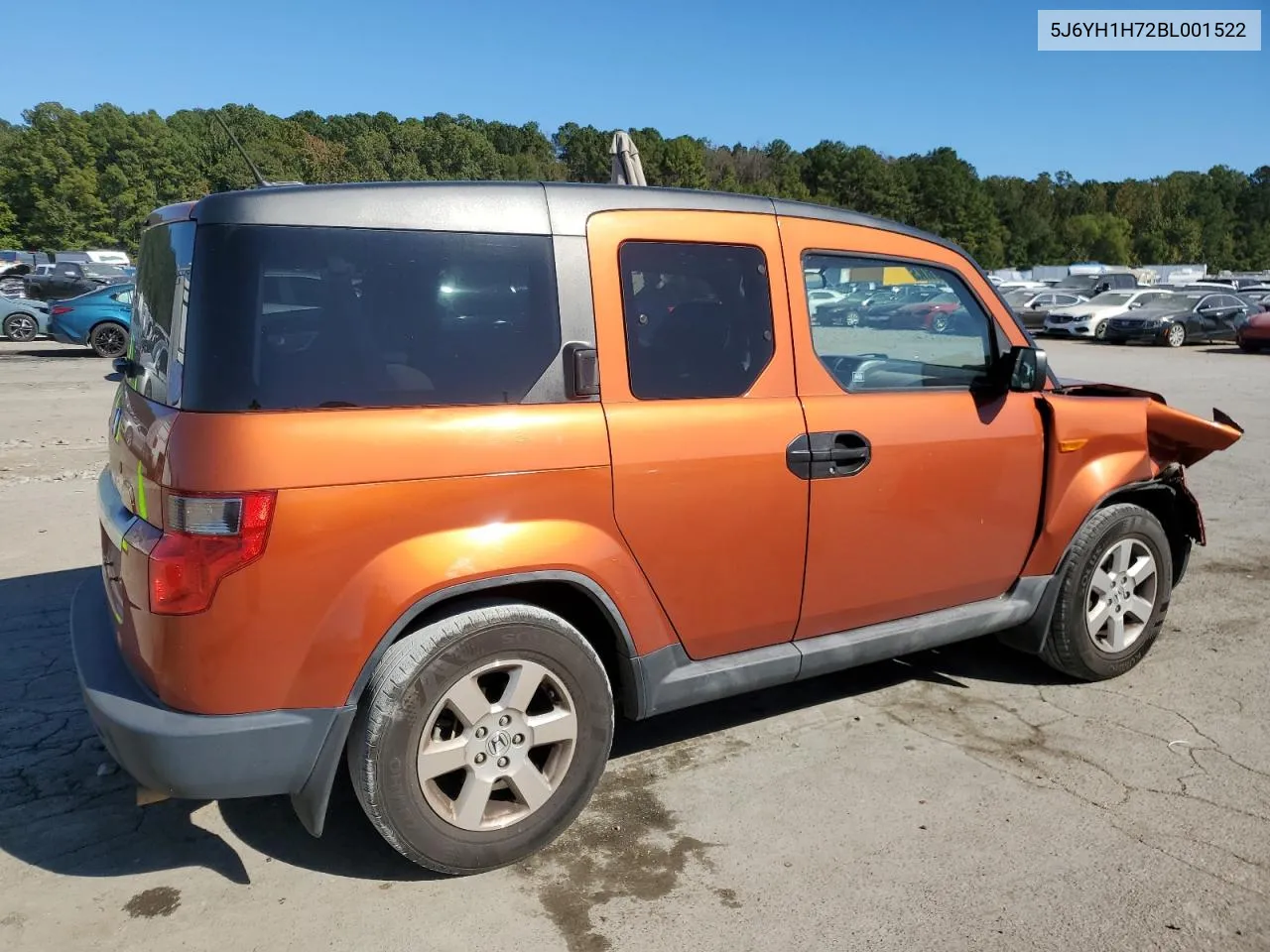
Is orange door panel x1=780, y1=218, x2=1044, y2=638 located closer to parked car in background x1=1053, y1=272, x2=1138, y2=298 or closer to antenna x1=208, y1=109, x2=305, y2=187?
antenna x1=208, y1=109, x2=305, y2=187

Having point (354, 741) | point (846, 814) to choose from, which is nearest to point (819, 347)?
point (846, 814)

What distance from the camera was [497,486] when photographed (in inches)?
112

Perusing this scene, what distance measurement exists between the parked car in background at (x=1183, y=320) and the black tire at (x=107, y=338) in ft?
83.0

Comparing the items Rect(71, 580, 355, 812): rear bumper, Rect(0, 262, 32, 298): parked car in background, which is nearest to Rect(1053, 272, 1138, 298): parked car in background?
Rect(0, 262, 32, 298): parked car in background

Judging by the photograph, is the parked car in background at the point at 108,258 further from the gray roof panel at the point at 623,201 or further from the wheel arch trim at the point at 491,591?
the wheel arch trim at the point at 491,591

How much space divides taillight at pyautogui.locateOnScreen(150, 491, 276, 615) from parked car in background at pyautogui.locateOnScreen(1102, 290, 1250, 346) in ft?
96.4

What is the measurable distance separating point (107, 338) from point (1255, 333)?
2585 cm

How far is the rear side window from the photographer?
8.60 ft

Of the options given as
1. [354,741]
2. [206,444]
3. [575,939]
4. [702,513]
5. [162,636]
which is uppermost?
[206,444]

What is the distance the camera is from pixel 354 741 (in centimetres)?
280

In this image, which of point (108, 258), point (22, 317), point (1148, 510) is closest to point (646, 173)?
point (108, 258)

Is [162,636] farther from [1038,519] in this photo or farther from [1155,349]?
[1155,349]

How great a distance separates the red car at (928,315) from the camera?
155 inches

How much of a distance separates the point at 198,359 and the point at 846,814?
2.46m
